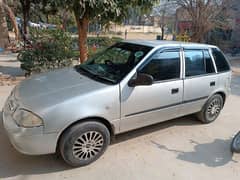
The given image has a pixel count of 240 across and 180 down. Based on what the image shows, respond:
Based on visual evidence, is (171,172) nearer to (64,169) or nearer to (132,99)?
(132,99)

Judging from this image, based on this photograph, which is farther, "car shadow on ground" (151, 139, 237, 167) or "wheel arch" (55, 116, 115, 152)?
"car shadow on ground" (151, 139, 237, 167)

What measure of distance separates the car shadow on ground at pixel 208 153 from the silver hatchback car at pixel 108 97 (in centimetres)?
58

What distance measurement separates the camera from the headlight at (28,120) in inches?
96.0

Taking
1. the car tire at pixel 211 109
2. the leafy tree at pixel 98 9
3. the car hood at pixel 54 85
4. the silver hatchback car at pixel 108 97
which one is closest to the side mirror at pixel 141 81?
the silver hatchback car at pixel 108 97

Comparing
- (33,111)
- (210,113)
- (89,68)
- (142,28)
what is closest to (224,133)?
(210,113)

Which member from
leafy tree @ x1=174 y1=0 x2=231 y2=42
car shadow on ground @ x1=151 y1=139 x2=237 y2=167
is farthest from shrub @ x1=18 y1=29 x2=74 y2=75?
leafy tree @ x1=174 y1=0 x2=231 y2=42

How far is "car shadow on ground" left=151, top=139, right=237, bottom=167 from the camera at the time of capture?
10.3 ft

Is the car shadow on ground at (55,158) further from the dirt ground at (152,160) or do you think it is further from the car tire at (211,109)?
the car tire at (211,109)

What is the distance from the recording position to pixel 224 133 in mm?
3990

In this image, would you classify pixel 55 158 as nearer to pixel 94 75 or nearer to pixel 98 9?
pixel 94 75

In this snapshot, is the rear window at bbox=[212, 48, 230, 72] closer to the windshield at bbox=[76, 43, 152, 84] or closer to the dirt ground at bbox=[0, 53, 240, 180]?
the dirt ground at bbox=[0, 53, 240, 180]

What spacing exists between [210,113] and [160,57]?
1741mm

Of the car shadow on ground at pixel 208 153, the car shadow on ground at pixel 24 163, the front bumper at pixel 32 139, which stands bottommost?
the car shadow on ground at pixel 208 153

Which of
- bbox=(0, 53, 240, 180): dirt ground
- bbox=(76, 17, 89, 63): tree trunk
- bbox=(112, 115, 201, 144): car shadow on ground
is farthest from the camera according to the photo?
bbox=(76, 17, 89, 63): tree trunk
